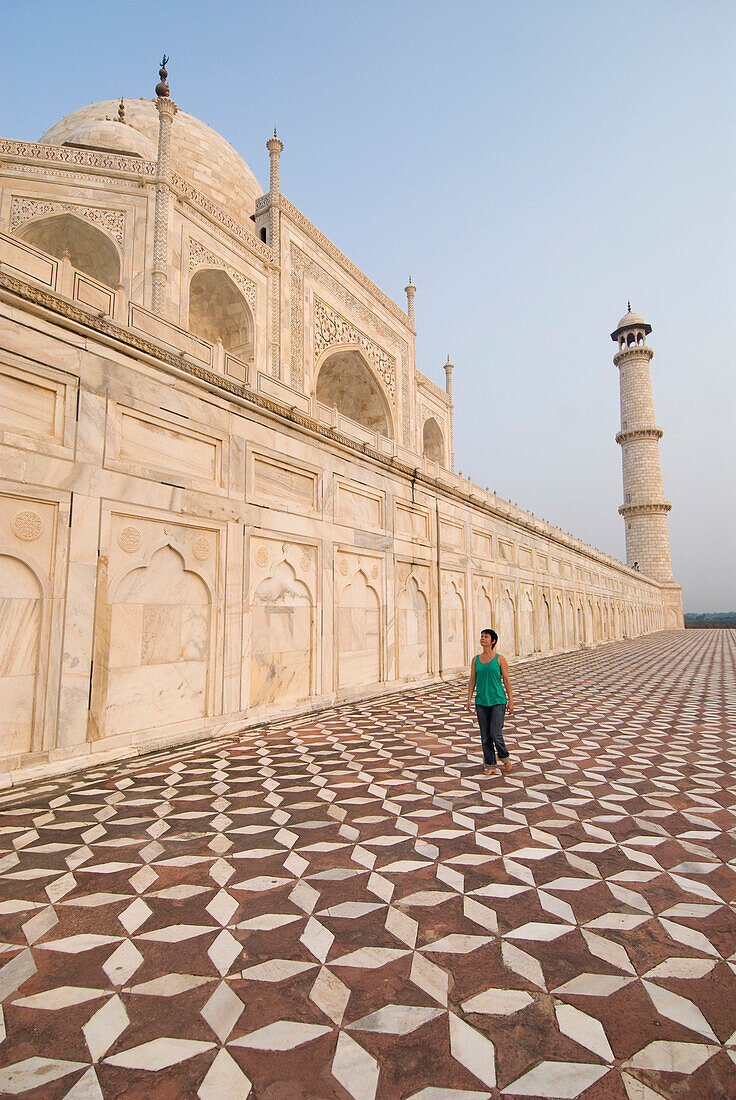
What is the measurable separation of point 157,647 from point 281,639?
5.49 feet

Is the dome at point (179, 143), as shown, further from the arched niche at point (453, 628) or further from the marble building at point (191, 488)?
the arched niche at point (453, 628)

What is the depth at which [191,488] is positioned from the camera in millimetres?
5320

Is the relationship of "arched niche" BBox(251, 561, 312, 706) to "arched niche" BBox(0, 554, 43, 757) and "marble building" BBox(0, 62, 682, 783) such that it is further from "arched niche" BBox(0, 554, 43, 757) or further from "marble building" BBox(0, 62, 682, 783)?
"arched niche" BBox(0, 554, 43, 757)

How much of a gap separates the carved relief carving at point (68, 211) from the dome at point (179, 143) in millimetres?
3219

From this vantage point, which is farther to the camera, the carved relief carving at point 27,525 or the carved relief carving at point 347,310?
the carved relief carving at point 347,310

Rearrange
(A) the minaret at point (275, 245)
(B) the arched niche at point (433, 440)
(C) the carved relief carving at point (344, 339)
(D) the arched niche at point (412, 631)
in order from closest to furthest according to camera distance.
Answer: (D) the arched niche at point (412, 631), (A) the minaret at point (275, 245), (C) the carved relief carving at point (344, 339), (B) the arched niche at point (433, 440)

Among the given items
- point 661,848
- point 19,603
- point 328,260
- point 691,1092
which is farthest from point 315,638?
point 328,260

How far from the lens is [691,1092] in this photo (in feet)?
4.37

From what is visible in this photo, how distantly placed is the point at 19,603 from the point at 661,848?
435 cm

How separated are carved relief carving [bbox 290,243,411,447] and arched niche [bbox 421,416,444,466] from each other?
3274 mm

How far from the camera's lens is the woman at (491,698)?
165 inches

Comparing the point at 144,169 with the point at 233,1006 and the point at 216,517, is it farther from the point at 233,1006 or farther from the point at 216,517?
the point at 233,1006

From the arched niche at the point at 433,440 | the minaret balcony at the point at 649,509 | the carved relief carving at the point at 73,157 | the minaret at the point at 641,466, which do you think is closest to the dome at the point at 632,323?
the minaret at the point at 641,466

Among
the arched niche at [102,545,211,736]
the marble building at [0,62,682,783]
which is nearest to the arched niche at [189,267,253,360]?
the marble building at [0,62,682,783]
